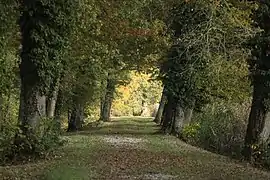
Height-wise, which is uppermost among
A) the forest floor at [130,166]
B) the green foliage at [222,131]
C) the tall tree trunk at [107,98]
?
the tall tree trunk at [107,98]

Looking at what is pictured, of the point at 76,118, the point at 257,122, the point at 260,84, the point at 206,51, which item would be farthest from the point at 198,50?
the point at 76,118

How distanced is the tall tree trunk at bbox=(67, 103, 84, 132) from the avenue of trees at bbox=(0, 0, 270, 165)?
0.25 ft

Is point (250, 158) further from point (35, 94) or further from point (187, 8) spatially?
point (187, 8)

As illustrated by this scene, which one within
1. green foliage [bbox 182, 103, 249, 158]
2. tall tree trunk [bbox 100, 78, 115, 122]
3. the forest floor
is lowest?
the forest floor

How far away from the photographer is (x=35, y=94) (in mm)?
17672

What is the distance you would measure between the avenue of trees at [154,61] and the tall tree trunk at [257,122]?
0.03 meters

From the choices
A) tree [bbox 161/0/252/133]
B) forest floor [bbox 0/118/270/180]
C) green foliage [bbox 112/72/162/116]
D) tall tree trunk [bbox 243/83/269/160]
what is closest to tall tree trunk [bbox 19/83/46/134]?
forest floor [bbox 0/118/270/180]

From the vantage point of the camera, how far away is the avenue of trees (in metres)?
17.2

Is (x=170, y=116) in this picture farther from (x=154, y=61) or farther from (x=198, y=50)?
(x=198, y=50)

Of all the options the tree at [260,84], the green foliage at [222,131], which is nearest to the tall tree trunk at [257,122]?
the tree at [260,84]

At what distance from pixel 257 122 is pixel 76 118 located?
2172 centimetres

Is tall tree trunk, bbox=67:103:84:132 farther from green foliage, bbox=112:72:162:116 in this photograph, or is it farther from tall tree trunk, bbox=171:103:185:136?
green foliage, bbox=112:72:162:116

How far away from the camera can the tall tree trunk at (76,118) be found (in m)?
38.2

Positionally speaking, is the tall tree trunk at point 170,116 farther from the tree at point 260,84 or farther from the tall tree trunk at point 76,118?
the tree at point 260,84
